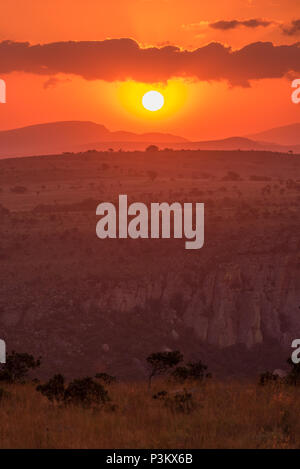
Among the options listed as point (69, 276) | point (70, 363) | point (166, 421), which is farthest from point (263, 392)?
point (69, 276)

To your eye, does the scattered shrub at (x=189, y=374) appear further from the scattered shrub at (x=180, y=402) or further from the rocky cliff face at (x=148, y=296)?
the rocky cliff face at (x=148, y=296)

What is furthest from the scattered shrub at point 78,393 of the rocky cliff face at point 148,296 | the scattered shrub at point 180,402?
the rocky cliff face at point 148,296

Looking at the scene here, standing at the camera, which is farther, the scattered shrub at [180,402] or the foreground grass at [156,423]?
the scattered shrub at [180,402]

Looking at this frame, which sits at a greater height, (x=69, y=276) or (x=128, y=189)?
(x=128, y=189)

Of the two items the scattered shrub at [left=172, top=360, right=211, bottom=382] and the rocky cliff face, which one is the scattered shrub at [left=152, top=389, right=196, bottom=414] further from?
the rocky cliff face

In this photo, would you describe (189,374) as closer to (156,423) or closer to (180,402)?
(180,402)

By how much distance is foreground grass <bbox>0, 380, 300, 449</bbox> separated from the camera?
9602 millimetres

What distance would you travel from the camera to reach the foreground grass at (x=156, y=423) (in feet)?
31.5

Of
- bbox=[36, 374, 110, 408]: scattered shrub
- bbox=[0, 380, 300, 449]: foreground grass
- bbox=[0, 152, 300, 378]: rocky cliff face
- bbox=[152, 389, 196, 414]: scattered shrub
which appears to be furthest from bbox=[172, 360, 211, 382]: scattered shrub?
bbox=[0, 152, 300, 378]: rocky cliff face

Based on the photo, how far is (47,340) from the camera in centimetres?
2758

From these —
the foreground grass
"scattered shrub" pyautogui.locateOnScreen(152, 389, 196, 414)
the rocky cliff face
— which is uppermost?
the rocky cliff face

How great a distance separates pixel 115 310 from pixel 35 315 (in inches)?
160

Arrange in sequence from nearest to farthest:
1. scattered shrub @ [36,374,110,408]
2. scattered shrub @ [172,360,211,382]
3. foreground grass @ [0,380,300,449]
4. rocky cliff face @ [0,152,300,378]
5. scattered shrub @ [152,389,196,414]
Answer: foreground grass @ [0,380,300,449]
scattered shrub @ [152,389,196,414]
scattered shrub @ [36,374,110,408]
scattered shrub @ [172,360,211,382]
rocky cliff face @ [0,152,300,378]
